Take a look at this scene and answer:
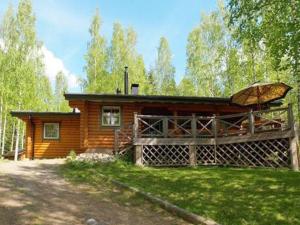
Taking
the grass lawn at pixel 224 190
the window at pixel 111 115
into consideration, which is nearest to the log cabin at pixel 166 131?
the window at pixel 111 115

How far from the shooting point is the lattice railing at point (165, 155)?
1522cm

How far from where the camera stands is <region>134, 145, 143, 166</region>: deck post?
1505 centimetres

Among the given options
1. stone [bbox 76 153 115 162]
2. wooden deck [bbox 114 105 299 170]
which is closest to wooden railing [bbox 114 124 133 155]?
stone [bbox 76 153 115 162]

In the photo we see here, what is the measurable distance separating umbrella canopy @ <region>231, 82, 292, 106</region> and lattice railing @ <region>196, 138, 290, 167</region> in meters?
2.44

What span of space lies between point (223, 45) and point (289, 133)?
61.2 feet

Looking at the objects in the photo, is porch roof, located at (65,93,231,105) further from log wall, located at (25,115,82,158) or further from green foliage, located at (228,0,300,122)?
log wall, located at (25,115,82,158)

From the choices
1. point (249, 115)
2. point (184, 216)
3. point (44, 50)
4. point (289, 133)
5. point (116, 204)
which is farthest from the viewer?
point (44, 50)

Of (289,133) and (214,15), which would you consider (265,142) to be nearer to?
(289,133)

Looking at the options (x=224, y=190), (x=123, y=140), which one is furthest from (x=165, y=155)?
(x=224, y=190)

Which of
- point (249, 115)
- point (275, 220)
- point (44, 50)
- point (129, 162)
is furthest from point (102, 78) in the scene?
point (275, 220)

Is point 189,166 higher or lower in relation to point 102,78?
lower

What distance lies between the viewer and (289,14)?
14.5 m

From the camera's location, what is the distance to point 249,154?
14352 millimetres

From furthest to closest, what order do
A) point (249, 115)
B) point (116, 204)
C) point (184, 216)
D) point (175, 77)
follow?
point (175, 77) < point (249, 115) < point (116, 204) < point (184, 216)
